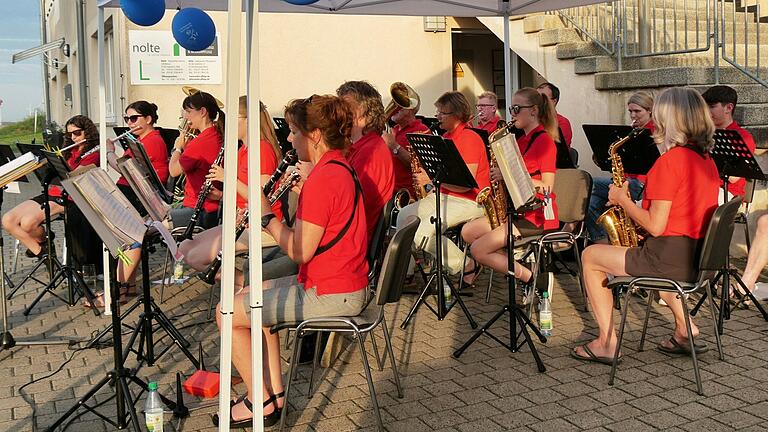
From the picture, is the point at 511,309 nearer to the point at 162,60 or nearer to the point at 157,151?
the point at 157,151

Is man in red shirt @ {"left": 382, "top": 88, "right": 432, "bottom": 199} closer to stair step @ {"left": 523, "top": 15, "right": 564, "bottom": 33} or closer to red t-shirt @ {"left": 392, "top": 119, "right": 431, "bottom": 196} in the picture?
red t-shirt @ {"left": 392, "top": 119, "right": 431, "bottom": 196}

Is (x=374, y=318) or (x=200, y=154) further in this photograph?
(x=200, y=154)

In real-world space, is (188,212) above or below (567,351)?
above

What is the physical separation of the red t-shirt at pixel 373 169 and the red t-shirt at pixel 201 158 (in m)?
1.73

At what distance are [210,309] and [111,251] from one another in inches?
107

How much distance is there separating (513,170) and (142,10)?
104 inches

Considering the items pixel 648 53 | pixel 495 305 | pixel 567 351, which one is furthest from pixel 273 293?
pixel 648 53

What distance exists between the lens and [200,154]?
22.7 ft

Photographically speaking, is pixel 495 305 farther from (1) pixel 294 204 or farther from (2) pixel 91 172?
(2) pixel 91 172

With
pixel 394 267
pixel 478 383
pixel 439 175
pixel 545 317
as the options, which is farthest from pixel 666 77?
pixel 394 267

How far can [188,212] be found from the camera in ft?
23.1

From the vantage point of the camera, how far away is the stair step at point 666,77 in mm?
8281

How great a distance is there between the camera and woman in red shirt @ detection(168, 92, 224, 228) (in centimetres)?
690

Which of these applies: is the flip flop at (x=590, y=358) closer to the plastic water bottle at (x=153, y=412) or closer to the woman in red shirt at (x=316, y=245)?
the woman in red shirt at (x=316, y=245)
